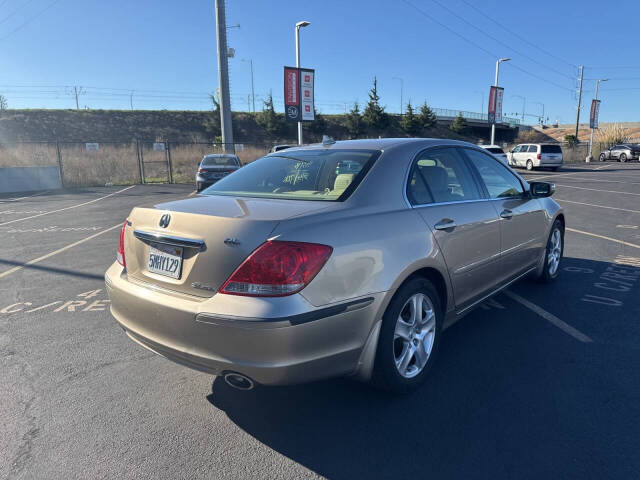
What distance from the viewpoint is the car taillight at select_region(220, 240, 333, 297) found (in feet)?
7.22

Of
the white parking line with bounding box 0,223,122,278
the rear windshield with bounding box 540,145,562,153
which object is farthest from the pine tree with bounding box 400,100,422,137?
the white parking line with bounding box 0,223,122,278

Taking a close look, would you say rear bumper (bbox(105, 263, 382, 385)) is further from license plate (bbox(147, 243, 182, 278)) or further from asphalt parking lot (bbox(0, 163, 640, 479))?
asphalt parking lot (bbox(0, 163, 640, 479))

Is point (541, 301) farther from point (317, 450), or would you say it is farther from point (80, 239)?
point (80, 239)

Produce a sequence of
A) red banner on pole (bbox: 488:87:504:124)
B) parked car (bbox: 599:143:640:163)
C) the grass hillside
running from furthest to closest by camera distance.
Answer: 1. the grass hillside
2. parked car (bbox: 599:143:640:163)
3. red banner on pole (bbox: 488:87:504:124)

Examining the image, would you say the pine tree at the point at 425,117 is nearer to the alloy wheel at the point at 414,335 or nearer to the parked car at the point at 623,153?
the parked car at the point at 623,153

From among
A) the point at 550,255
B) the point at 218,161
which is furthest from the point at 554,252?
the point at 218,161

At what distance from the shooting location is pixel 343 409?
279 centimetres

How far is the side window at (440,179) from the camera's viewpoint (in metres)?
3.16

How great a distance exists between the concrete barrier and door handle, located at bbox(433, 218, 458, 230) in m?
20.5

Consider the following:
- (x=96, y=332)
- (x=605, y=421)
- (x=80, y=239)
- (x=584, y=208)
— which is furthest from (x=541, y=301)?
(x=584, y=208)

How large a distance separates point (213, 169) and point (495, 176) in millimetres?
13157

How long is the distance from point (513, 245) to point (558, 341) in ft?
2.97

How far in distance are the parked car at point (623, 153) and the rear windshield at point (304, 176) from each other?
47.3m

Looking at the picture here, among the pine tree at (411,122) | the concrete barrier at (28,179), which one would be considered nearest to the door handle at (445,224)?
the concrete barrier at (28,179)
